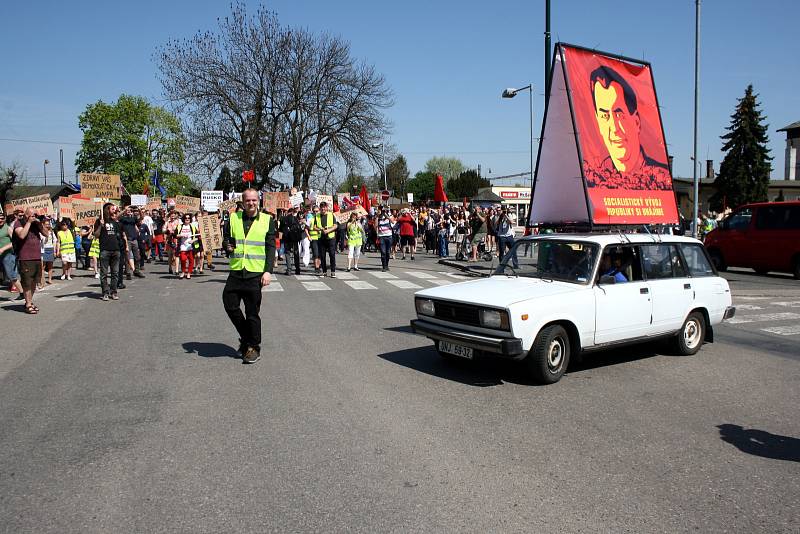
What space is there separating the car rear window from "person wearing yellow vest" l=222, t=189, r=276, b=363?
17.1 ft

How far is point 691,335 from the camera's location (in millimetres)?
8695

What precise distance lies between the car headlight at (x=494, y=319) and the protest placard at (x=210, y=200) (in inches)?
1104

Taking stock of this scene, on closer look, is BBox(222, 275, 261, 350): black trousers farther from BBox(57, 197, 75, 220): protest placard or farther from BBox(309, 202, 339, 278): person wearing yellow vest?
BBox(57, 197, 75, 220): protest placard

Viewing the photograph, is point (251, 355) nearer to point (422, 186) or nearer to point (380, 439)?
point (380, 439)

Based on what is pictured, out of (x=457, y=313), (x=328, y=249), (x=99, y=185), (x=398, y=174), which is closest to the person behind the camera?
(x=457, y=313)

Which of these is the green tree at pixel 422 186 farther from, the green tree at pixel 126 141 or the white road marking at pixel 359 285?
the white road marking at pixel 359 285

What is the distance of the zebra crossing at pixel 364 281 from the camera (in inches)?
632

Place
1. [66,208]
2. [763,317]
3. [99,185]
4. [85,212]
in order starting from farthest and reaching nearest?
[99,185] → [66,208] → [85,212] → [763,317]

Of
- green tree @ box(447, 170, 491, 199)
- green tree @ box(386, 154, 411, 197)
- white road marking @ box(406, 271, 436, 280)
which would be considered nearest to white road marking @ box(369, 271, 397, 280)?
white road marking @ box(406, 271, 436, 280)

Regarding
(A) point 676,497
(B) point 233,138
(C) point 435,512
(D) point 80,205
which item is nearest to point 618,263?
(A) point 676,497

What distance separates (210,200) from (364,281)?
749 inches

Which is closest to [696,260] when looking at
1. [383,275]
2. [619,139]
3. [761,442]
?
[619,139]

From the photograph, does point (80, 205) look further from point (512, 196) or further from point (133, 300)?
point (512, 196)

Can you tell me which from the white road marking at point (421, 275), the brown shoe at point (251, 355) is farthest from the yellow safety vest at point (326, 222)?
the brown shoe at point (251, 355)
